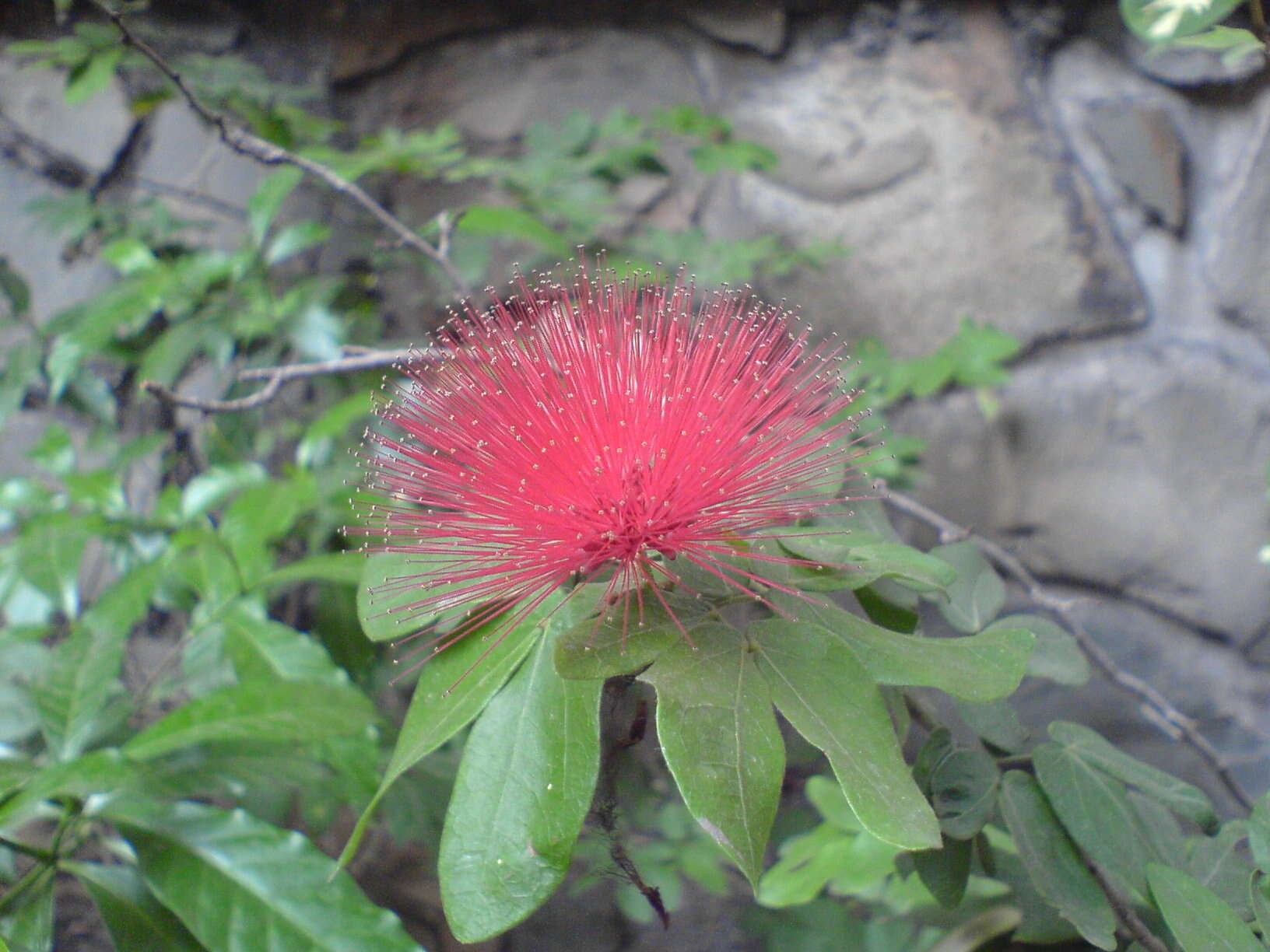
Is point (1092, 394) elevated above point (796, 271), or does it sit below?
below

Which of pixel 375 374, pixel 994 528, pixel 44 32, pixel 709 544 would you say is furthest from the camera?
pixel 994 528

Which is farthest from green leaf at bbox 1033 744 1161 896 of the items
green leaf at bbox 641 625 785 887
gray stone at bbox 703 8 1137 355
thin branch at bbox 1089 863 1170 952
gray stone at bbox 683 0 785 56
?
gray stone at bbox 683 0 785 56

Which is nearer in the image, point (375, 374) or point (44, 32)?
point (375, 374)

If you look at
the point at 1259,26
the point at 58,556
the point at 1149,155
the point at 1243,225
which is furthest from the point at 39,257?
the point at 1243,225

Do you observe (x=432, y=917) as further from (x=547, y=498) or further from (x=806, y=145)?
(x=806, y=145)

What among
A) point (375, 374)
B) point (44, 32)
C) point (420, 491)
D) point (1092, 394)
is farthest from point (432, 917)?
point (44, 32)

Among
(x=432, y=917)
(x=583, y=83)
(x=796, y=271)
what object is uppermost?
(x=583, y=83)

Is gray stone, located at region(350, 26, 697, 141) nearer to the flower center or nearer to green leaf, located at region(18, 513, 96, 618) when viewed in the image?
green leaf, located at region(18, 513, 96, 618)

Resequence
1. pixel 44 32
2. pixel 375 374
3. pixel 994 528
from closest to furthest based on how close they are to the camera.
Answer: pixel 375 374, pixel 44 32, pixel 994 528
